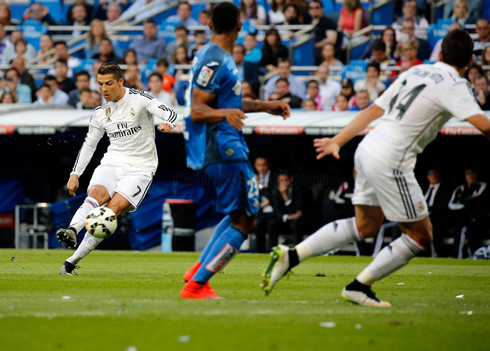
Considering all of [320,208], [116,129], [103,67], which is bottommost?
[320,208]

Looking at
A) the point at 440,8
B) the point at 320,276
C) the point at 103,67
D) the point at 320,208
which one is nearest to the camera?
the point at 103,67

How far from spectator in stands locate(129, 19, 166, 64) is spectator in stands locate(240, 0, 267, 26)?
2217mm

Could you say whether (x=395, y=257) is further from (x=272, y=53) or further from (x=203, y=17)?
(x=203, y=17)

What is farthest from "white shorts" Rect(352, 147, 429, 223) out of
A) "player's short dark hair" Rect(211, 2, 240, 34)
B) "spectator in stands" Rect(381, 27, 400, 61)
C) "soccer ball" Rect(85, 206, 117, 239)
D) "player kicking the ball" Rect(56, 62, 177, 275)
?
"spectator in stands" Rect(381, 27, 400, 61)

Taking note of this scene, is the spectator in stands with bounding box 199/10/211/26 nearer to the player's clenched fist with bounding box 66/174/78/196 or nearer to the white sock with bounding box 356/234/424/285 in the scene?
the player's clenched fist with bounding box 66/174/78/196

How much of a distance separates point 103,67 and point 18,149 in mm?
9723

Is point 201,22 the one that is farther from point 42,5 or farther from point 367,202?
point 367,202

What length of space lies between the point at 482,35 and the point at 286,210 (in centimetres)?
557

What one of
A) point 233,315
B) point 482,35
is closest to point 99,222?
point 233,315

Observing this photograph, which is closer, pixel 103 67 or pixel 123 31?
pixel 103 67

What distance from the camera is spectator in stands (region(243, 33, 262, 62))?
60.0ft

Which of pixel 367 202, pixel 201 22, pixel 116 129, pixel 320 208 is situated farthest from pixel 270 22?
pixel 367 202

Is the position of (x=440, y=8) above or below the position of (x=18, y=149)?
above

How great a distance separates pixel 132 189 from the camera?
9.19 meters
